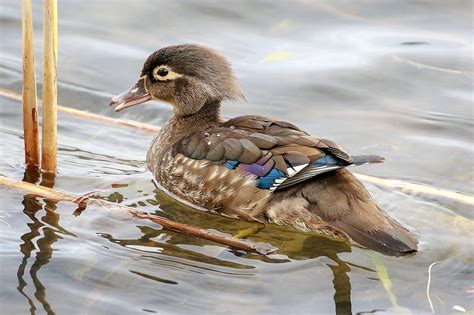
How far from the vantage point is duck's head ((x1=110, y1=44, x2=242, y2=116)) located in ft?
24.3

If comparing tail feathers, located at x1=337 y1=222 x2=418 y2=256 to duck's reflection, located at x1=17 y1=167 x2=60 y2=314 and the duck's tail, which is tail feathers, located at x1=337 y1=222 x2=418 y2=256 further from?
duck's reflection, located at x1=17 y1=167 x2=60 y2=314

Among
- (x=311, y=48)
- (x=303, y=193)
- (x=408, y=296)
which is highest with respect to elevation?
(x=311, y=48)

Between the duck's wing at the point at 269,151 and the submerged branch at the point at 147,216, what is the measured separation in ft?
1.61

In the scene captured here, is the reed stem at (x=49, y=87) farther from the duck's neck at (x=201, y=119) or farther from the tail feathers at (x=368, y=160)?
the tail feathers at (x=368, y=160)

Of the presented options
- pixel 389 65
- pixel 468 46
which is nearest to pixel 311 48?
pixel 389 65

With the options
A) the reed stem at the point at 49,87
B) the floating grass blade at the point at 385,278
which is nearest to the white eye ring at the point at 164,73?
the reed stem at the point at 49,87

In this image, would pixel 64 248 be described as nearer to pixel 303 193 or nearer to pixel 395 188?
pixel 303 193

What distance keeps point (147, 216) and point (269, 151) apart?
0.94 metres

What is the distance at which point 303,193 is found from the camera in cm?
643

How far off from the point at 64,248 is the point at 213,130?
1.66 m

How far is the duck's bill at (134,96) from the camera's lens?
759cm

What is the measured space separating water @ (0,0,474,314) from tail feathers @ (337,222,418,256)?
0.39ft

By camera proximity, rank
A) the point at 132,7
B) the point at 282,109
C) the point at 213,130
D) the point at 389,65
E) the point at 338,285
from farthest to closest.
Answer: the point at 132,7 → the point at 389,65 → the point at 282,109 → the point at 213,130 → the point at 338,285

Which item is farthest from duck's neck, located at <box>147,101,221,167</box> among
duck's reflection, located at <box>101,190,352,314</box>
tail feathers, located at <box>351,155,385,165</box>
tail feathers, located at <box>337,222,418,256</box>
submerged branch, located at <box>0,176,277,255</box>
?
tail feathers, located at <box>337,222,418,256</box>
